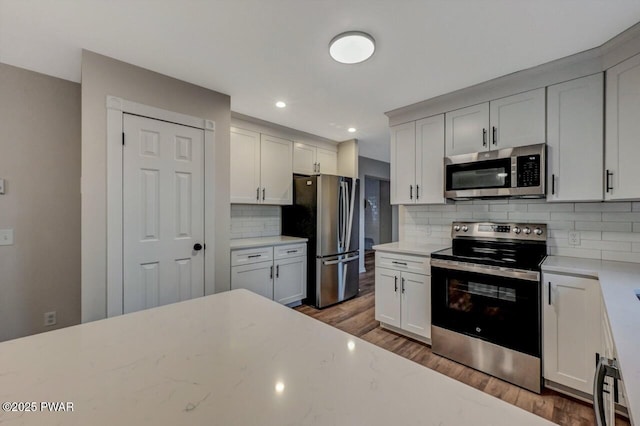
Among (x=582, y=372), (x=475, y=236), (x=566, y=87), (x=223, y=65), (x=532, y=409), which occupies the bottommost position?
(x=532, y=409)

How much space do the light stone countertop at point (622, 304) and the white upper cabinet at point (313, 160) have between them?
295 centimetres

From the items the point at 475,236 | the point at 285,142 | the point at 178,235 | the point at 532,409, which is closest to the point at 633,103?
the point at 475,236

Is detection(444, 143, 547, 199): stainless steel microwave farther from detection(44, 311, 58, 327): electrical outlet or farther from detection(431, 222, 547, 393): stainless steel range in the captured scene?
detection(44, 311, 58, 327): electrical outlet

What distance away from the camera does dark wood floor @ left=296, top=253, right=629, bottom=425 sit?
5.76 feet

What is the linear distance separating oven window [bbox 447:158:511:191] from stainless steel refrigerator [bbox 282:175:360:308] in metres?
1.50

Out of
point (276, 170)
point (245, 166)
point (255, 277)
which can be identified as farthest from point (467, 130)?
point (255, 277)

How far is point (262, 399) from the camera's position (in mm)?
585

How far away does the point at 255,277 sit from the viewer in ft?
10.2

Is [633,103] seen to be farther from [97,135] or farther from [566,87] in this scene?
[97,135]

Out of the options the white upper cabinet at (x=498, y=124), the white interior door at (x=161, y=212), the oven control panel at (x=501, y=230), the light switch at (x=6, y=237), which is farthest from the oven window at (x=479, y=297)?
the light switch at (x=6, y=237)

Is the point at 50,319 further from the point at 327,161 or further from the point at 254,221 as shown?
the point at 327,161

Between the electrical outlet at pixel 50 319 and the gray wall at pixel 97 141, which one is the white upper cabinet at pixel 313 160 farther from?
the electrical outlet at pixel 50 319

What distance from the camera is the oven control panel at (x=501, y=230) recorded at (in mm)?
2359

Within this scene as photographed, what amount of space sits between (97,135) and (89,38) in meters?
0.64
